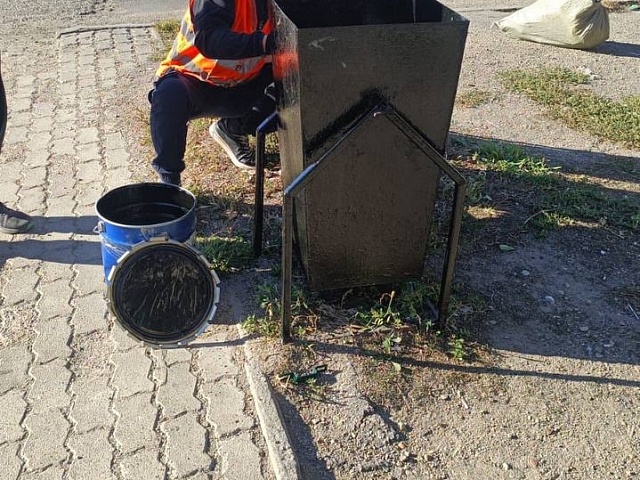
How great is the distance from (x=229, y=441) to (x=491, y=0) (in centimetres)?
817

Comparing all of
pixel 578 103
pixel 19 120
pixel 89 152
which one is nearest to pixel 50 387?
pixel 89 152

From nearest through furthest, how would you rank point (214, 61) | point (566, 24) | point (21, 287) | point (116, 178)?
point (21, 287) → point (214, 61) → point (116, 178) → point (566, 24)

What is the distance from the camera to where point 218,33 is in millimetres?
3264

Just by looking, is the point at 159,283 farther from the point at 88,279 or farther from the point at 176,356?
the point at 88,279

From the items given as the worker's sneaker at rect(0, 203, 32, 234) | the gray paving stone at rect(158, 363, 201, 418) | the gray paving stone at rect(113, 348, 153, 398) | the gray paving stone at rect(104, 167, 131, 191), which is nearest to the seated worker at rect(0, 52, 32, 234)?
the worker's sneaker at rect(0, 203, 32, 234)

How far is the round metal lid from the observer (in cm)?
264

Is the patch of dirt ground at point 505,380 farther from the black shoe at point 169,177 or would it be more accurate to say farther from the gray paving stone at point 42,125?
the gray paving stone at point 42,125

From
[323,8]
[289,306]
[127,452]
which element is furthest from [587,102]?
[127,452]

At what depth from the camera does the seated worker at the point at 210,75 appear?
10.8ft

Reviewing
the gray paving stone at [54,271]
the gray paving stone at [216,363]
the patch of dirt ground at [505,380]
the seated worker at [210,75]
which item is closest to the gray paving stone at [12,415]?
the gray paving stone at [216,363]

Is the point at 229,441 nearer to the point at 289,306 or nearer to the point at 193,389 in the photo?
the point at 193,389

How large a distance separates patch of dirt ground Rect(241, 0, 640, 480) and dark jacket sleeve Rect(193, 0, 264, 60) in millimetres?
1447

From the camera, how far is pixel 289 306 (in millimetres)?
2742

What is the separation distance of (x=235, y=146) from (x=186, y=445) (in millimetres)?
2428
